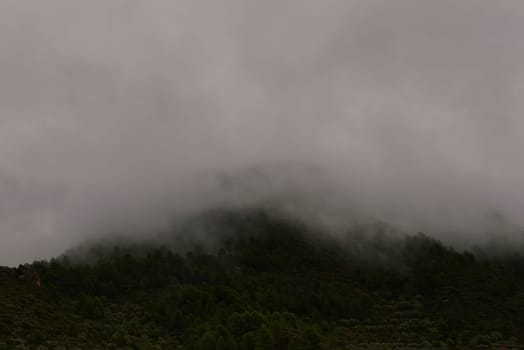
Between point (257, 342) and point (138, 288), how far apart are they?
42.2 meters

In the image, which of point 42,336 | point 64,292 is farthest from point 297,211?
point 42,336

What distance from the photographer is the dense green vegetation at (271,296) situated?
69.2m

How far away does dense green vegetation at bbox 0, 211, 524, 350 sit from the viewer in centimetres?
6919

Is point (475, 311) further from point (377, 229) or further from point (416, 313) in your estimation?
point (377, 229)

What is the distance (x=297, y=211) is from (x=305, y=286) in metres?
45.5

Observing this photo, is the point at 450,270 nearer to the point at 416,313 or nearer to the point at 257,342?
the point at 416,313

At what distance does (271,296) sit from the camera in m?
95.8

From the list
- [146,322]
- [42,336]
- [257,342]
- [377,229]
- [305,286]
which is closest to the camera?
[42,336]

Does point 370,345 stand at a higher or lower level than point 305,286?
lower

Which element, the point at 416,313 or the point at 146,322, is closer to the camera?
the point at 146,322

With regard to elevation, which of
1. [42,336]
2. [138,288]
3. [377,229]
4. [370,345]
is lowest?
[370,345]

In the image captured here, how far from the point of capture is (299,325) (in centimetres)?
7738

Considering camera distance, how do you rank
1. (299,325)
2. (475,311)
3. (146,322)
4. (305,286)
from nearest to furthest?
(299,325) < (146,322) < (475,311) < (305,286)

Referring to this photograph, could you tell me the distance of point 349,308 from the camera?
94625 millimetres
